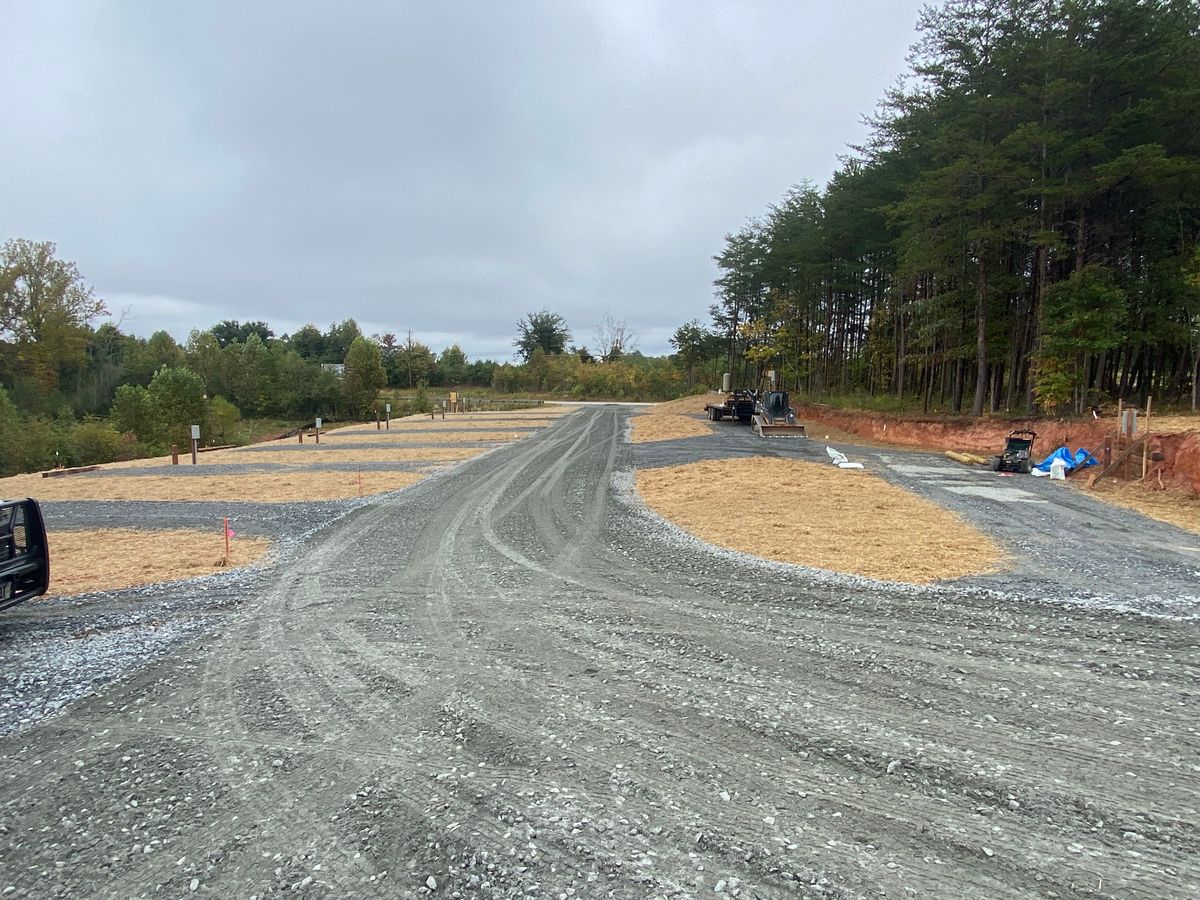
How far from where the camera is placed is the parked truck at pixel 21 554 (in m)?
4.68

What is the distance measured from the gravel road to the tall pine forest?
1534 centimetres

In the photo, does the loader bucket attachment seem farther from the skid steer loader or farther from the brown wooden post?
the brown wooden post

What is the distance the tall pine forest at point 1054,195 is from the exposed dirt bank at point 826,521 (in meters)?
9.52

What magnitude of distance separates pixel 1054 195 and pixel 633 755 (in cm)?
1958

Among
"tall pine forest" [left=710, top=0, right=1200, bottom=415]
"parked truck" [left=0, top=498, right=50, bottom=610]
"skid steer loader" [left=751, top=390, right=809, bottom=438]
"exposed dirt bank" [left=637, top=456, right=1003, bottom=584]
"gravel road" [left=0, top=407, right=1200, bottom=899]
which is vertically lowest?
"gravel road" [left=0, top=407, right=1200, bottom=899]

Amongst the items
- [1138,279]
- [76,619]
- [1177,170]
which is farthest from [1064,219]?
[76,619]

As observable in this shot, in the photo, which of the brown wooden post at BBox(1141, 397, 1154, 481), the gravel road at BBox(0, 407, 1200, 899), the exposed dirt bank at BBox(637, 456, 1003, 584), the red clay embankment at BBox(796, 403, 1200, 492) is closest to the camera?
the gravel road at BBox(0, 407, 1200, 899)

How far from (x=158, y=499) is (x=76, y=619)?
811cm

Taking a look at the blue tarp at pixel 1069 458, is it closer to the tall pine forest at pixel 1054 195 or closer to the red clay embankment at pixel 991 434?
the red clay embankment at pixel 991 434

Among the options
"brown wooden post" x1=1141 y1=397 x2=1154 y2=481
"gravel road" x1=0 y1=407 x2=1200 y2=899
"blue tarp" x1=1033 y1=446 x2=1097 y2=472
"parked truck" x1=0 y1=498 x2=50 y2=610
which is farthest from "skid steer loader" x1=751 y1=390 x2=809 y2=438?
"parked truck" x1=0 y1=498 x2=50 y2=610

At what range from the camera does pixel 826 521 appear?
29.8ft

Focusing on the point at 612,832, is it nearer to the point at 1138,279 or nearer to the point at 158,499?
the point at 158,499

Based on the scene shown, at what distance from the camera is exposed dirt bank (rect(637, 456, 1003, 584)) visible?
7000 millimetres

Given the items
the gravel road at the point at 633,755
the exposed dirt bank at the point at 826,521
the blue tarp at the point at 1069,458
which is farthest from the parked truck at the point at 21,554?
the blue tarp at the point at 1069,458
